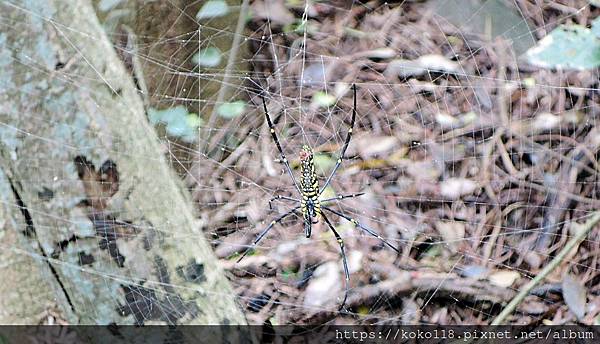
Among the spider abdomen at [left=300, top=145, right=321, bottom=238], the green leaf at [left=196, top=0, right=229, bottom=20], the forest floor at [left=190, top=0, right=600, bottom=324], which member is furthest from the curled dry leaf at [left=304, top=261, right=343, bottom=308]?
the green leaf at [left=196, top=0, right=229, bottom=20]

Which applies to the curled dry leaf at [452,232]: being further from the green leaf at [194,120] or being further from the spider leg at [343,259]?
the green leaf at [194,120]

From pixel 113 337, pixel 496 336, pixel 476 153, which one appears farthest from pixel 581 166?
pixel 113 337

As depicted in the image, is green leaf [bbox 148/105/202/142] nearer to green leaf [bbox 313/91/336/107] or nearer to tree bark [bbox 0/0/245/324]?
tree bark [bbox 0/0/245/324]

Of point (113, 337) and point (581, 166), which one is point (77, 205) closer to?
point (113, 337)

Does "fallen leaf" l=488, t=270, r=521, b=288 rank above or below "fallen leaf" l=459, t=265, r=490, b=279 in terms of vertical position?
below

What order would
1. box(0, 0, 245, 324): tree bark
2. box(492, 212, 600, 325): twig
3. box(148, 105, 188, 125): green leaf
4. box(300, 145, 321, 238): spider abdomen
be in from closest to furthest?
box(0, 0, 245, 324): tree bark, box(148, 105, 188, 125): green leaf, box(300, 145, 321, 238): spider abdomen, box(492, 212, 600, 325): twig

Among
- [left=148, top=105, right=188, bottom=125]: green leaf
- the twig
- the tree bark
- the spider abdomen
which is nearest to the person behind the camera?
the tree bark

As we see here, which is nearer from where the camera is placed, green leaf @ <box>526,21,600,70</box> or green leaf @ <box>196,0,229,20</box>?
green leaf @ <box>196,0,229,20</box>
